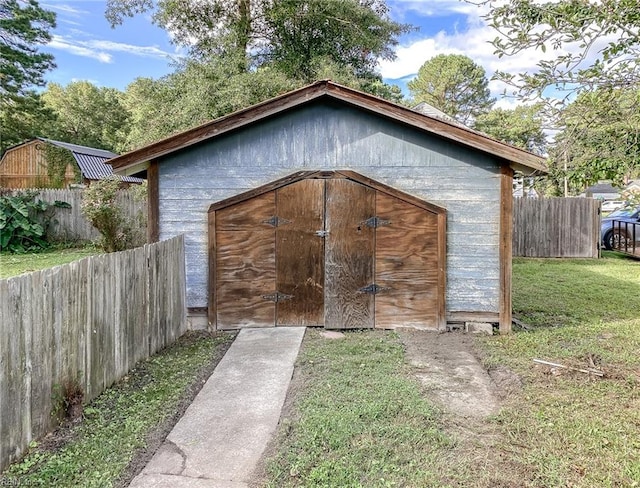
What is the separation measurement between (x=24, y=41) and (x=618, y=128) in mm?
24807

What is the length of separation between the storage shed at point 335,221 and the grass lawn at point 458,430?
0.60m

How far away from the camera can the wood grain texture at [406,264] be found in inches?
223

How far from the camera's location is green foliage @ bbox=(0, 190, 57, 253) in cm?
1330

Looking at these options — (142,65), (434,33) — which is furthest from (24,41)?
(434,33)

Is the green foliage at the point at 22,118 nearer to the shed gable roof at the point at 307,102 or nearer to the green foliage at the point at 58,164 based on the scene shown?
the green foliage at the point at 58,164

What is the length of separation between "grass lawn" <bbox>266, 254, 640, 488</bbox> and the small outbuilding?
62.1 feet

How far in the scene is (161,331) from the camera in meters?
4.99

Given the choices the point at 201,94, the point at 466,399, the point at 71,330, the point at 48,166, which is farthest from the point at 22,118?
the point at 466,399

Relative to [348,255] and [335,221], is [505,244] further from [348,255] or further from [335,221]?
[335,221]

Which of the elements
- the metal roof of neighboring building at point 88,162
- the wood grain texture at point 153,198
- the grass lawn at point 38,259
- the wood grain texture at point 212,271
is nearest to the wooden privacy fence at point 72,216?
the grass lawn at point 38,259

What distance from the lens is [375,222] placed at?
5699 mm

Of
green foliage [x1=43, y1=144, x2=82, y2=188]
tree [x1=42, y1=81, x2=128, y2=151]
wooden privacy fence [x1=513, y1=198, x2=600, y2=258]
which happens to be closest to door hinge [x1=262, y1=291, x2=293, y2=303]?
wooden privacy fence [x1=513, y1=198, x2=600, y2=258]

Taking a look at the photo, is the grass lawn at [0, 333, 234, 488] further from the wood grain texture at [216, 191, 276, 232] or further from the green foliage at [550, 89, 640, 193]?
the green foliage at [550, 89, 640, 193]

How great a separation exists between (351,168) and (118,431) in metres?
3.88
